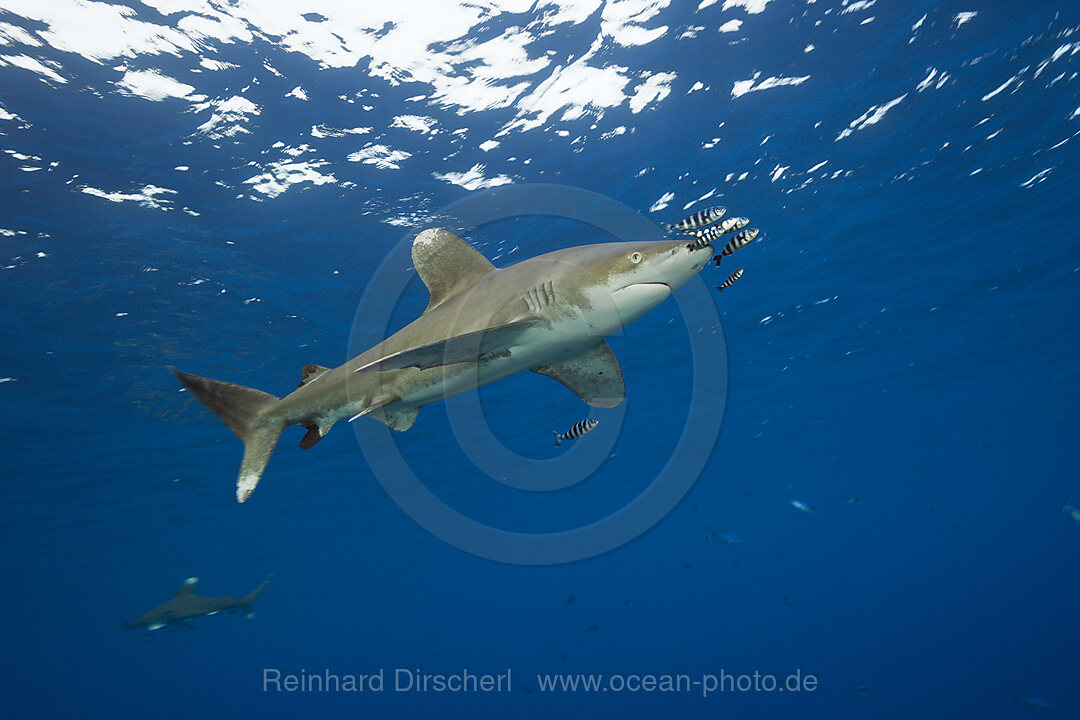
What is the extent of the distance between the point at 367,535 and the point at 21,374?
3833 cm

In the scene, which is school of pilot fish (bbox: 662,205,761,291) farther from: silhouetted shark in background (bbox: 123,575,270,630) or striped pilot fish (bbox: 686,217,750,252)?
silhouetted shark in background (bbox: 123,575,270,630)

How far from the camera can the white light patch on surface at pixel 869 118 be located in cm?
1152

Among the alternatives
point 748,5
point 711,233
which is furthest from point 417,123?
point 711,233

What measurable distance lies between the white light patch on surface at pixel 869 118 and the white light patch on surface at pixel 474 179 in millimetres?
8187

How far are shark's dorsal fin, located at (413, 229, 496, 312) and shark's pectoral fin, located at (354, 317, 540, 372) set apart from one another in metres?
0.86

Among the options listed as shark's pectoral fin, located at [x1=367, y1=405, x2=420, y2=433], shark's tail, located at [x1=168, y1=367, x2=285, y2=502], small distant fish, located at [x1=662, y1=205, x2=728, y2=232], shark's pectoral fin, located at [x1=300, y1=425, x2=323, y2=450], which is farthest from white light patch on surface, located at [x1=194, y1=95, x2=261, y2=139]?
small distant fish, located at [x1=662, y1=205, x2=728, y2=232]

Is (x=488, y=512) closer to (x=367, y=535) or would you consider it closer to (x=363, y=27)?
(x=367, y=535)

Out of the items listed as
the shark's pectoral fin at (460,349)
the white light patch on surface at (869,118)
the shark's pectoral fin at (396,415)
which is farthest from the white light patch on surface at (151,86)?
the white light patch on surface at (869,118)

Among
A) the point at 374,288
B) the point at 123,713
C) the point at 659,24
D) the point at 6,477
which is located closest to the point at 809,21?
the point at 659,24

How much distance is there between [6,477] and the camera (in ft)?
74.3

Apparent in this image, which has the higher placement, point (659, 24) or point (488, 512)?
point (659, 24)

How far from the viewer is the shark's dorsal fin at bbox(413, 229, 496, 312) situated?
4371 mm

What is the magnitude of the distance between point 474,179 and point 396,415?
858 centimetres

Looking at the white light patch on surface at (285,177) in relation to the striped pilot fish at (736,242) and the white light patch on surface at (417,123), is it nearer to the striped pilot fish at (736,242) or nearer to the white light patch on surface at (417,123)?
the white light patch on surface at (417,123)
